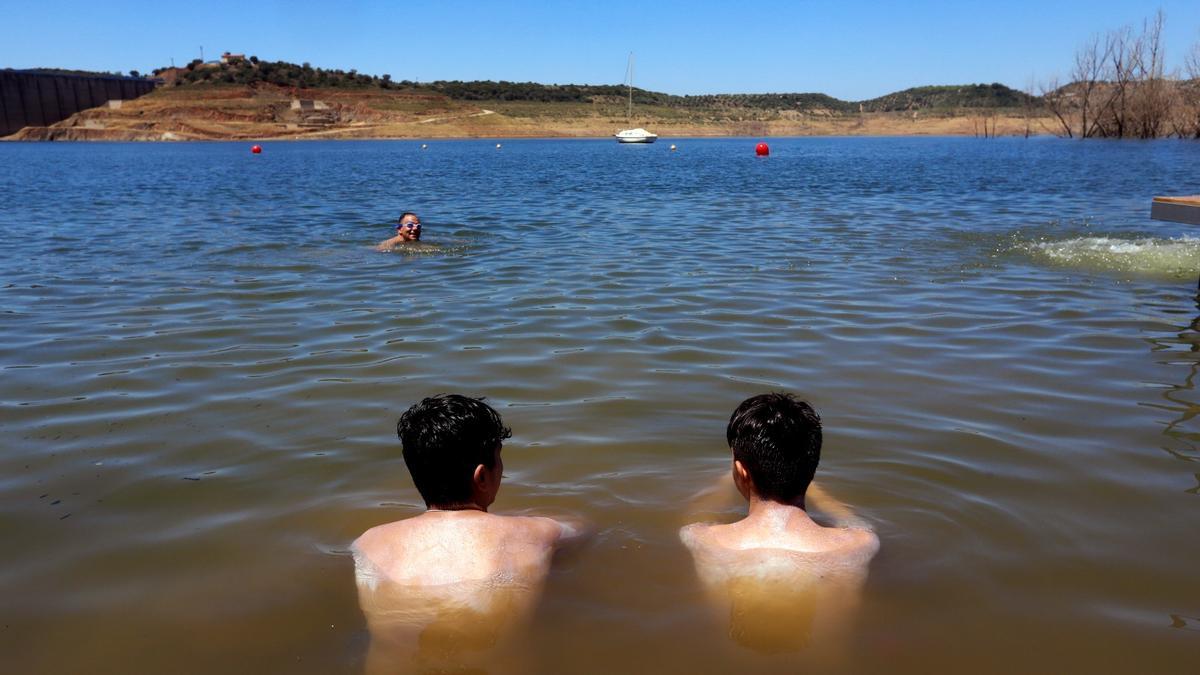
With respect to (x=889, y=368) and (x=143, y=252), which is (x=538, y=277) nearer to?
(x=889, y=368)

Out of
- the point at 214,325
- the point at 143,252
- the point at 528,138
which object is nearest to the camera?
the point at 214,325

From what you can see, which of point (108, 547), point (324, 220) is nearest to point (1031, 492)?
point (108, 547)

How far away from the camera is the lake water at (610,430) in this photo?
3012 millimetres

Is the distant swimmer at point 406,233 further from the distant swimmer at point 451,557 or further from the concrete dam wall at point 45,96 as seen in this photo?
the concrete dam wall at point 45,96

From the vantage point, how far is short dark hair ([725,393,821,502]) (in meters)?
3.13

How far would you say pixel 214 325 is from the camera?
7574 millimetres

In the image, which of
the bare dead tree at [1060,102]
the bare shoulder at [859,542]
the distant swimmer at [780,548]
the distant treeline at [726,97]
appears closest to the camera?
the distant swimmer at [780,548]

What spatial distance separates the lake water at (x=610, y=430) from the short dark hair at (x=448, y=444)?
1.81 feet

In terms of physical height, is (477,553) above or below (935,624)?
above

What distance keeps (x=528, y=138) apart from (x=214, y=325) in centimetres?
10770

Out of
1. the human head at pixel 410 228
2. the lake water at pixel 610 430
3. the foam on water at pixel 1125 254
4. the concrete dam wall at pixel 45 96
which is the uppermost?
the concrete dam wall at pixel 45 96

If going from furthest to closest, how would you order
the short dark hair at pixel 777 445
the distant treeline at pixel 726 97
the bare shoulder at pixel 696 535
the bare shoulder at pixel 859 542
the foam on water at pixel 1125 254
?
1. the distant treeline at pixel 726 97
2. the foam on water at pixel 1125 254
3. the bare shoulder at pixel 696 535
4. the bare shoulder at pixel 859 542
5. the short dark hair at pixel 777 445

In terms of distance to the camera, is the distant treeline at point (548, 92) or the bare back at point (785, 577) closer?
the bare back at point (785, 577)

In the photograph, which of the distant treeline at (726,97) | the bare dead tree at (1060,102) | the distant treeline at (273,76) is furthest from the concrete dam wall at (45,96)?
the bare dead tree at (1060,102)
